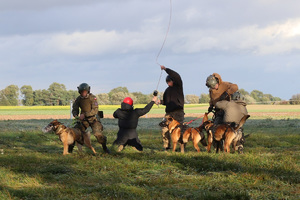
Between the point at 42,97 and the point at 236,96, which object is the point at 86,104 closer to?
the point at 236,96

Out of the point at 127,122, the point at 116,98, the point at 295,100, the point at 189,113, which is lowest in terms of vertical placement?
the point at 189,113

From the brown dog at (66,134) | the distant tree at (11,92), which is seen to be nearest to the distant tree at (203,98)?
the distant tree at (11,92)

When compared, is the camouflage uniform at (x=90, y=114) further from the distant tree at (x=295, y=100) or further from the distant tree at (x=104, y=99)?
the distant tree at (x=104, y=99)

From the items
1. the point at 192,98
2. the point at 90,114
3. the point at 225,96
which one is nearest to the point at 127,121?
the point at 90,114

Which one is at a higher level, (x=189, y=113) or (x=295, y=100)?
(x=295, y=100)

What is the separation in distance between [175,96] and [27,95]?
77042 millimetres

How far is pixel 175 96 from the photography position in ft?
39.8

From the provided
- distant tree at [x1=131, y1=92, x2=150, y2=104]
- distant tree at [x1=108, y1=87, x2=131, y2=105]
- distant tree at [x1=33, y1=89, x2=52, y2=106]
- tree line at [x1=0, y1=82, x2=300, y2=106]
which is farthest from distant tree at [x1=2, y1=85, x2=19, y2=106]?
distant tree at [x1=131, y1=92, x2=150, y2=104]

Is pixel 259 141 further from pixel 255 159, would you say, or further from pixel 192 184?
pixel 192 184

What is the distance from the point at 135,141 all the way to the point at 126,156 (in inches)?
57.1

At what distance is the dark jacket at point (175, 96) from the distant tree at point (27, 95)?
2922 inches

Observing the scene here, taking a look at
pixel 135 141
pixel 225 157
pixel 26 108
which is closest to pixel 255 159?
pixel 225 157

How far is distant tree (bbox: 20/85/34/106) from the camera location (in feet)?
272

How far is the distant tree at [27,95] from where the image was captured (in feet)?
272
